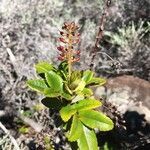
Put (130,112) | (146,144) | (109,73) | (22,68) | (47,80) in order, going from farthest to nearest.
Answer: (109,73)
(22,68)
(130,112)
(146,144)
(47,80)

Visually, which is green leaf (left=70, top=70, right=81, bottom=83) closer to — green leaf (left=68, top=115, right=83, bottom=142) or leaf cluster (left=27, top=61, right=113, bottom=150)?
leaf cluster (left=27, top=61, right=113, bottom=150)

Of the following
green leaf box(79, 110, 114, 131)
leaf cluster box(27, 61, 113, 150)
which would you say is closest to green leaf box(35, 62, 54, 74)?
leaf cluster box(27, 61, 113, 150)

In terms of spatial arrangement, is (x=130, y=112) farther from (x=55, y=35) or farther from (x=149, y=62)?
(x=55, y=35)

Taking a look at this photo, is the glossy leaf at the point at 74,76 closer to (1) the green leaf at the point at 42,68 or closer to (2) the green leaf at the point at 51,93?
(2) the green leaf at the point at 51,93

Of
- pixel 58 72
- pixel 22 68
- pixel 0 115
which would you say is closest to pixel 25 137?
pixel 0 115

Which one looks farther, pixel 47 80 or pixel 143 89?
pixel 143 89
